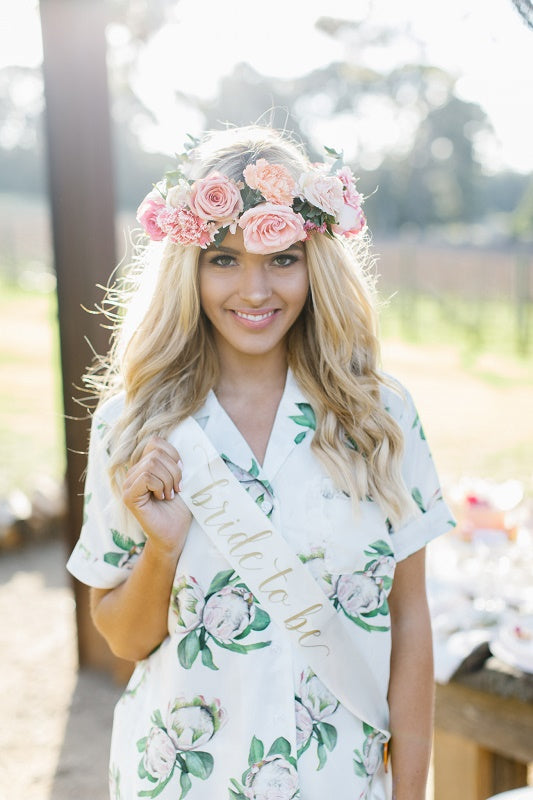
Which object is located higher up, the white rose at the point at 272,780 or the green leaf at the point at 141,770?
the white rose at the point at 272,780

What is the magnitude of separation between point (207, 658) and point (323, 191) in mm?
903

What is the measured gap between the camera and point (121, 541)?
5.29 feet

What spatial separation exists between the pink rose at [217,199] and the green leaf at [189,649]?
2.53ft

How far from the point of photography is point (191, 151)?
1657 millimetres

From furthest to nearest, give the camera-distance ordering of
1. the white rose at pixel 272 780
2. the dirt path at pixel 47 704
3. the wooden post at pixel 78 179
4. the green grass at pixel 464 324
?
the green grass at pixel 464 324, the wooden post at pixel 78 179, the dirt path at pixel 47 704, the white rose at pixel 272 780

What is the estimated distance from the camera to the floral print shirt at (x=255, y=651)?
1.48 meters

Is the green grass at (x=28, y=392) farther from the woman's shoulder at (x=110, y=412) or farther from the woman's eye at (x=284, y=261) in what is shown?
the woman's eye at (x=284, y=261)

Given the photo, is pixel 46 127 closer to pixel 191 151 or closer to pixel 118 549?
pixel 191 151

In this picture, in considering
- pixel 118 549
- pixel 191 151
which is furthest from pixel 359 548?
pixel 191 151

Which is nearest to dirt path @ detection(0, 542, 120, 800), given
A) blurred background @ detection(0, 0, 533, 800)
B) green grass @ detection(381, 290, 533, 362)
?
blurred background @ detection(0, 0, 533, 800)

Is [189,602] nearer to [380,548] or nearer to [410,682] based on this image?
[380,548]

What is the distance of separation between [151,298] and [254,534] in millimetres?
540

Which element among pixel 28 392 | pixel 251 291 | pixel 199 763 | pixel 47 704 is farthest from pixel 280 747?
pixel 28 392

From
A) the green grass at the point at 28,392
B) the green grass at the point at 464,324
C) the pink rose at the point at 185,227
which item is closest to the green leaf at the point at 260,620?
the pink rose at the point at 185,227
